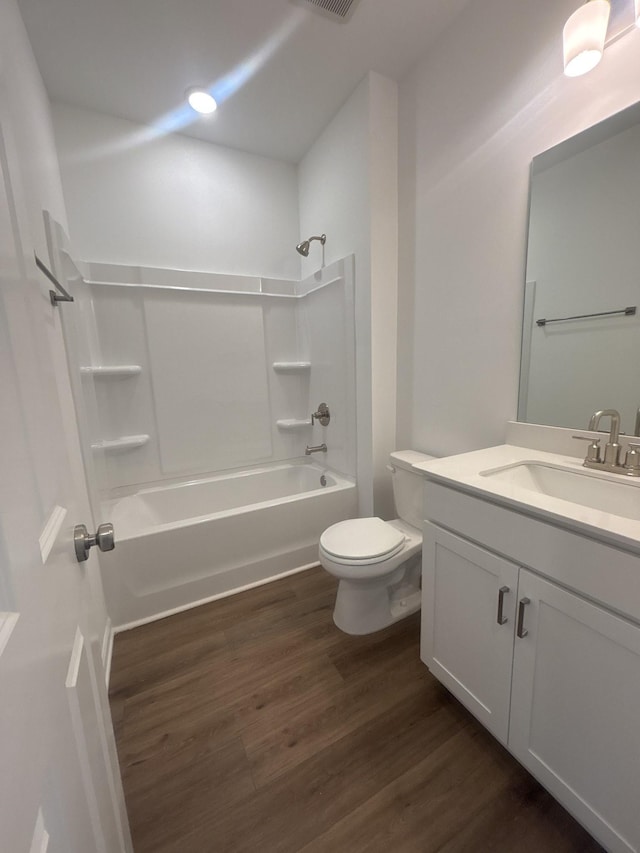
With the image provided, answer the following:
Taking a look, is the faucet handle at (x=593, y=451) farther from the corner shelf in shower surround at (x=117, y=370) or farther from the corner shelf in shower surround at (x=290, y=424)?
the corner shelf in shower surround at (x=117, y=370)

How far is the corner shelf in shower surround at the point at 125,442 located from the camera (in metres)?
2.12

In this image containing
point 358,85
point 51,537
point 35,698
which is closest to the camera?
point 35,698

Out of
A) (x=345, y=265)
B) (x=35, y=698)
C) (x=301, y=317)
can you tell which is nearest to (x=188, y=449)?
(x=301, y=317)

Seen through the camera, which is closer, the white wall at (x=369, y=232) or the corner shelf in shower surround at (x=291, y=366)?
the white wall at (x=369, y=232)

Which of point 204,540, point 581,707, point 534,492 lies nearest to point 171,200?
point 204,540

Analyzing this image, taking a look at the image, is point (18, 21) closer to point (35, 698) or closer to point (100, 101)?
point (100, 101)

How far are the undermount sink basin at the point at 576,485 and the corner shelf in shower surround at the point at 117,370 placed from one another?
6.66 feet

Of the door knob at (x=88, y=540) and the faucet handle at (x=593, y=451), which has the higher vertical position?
the faucet handle at (x=593, y=451)

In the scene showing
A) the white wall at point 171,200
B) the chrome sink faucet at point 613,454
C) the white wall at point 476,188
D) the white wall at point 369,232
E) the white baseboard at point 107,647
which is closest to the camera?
the chrome sink faucet at point 613,454

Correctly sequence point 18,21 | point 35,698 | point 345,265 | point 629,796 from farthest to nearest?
point 345,265
point 18,21
point 629,796
point 35,698

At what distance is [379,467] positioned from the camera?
209 centimetres

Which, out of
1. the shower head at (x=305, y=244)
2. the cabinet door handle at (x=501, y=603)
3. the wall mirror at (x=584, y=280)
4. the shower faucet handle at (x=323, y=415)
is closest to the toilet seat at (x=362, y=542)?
the cabinet door handle at (x=501, y=603)

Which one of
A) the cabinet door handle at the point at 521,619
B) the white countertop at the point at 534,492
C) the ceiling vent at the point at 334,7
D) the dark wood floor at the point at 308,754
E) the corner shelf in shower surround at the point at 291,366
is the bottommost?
the dark wood floor at the point at 308,754

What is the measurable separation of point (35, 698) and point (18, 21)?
221cm
